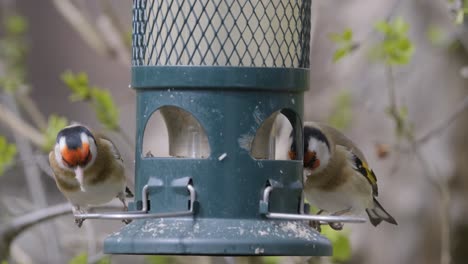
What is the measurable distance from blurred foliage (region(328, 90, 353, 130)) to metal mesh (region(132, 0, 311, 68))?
9.59ft

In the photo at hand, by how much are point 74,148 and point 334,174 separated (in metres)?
1.25

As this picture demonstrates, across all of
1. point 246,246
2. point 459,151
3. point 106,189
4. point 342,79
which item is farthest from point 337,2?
point 246,246

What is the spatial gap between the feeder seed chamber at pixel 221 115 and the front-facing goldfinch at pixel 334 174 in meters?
0.43

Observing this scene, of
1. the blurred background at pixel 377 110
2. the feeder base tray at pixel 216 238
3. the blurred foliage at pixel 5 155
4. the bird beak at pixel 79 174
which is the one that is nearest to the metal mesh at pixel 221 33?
the feeder base tray at pixel 216 238

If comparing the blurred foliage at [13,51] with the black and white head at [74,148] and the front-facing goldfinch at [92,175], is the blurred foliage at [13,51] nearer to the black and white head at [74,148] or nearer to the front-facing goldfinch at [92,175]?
the front-facing goldfinch at [92,175]

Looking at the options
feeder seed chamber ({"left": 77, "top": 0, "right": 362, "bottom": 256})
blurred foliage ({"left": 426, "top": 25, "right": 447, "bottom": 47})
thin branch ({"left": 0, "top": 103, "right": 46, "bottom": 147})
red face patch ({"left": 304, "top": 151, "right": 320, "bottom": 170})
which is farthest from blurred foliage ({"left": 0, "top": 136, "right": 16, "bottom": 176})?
blurred foliage ({"left": 426, "top": 25, "right": 447, "bottom": 47})

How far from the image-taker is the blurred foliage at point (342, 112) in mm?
6907

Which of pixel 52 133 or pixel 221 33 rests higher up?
pixel 221 33

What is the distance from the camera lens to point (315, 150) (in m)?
4.42

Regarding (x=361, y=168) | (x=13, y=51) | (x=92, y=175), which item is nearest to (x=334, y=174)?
(x=361, y=168)

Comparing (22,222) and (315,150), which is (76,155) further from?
(315,150)

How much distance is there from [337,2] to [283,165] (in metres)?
4.64

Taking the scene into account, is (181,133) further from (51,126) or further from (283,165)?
(51,126)

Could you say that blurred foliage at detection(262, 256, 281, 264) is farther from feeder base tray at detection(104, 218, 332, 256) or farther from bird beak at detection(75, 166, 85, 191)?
feeder base tray at detection(104, 218, 332, 256)
